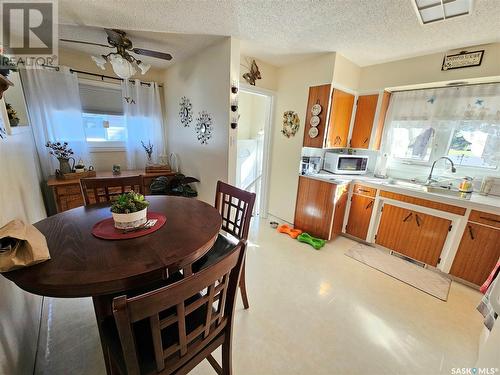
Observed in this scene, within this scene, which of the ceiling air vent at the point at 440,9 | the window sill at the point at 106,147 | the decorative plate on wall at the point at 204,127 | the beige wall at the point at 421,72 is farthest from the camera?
the window sill at the point at 106,147

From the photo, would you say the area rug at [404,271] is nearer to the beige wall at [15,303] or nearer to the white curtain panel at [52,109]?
the beige wall at [15,303]

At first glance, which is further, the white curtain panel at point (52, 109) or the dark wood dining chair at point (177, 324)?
the white curtain panel at point (52, 109)

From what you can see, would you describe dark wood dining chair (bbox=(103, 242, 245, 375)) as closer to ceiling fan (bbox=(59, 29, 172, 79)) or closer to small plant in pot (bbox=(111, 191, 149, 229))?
small plant in pot (bbox=(111, 191, 149, 229))

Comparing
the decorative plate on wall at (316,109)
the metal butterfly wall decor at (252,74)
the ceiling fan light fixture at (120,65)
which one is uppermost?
the metal butterfly wall decor at (252,74)

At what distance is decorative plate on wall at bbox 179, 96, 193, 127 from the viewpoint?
287 cm

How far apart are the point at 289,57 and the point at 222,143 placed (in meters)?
1.43

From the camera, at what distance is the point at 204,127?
2.64 meters

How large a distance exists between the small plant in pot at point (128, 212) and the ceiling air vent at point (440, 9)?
2329 millimetres

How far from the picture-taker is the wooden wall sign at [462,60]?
6.68ft

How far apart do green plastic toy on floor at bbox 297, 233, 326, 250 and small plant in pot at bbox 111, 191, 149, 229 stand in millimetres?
2126

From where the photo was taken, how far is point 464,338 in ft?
4.98

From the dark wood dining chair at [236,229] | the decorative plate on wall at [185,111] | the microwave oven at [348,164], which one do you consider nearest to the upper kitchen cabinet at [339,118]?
the microwave oven at [348,164]

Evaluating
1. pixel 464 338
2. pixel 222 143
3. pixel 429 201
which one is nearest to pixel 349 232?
pixel 429 201

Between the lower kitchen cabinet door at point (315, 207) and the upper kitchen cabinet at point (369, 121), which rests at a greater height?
the upper kitchen cabinet at point (369, 121)
